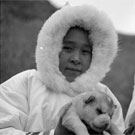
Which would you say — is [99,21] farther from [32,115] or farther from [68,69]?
[32,115]

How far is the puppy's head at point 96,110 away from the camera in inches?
88.0

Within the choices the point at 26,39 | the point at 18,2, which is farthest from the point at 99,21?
the point at 18,2

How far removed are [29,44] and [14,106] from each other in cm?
832

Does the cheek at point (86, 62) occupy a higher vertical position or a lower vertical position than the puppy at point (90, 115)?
higher

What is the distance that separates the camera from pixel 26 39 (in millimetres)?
11508

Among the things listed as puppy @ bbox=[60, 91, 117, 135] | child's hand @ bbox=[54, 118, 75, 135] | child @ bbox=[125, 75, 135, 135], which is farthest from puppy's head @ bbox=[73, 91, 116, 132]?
child @ bbox=[125, 75, 135, 135]

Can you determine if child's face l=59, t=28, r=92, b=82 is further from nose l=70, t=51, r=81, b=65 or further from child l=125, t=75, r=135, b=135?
child l=125, t=75, r=135, b=135

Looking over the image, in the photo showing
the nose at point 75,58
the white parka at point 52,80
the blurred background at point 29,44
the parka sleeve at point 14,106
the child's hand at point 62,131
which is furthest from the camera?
the blurred background at point 29,44

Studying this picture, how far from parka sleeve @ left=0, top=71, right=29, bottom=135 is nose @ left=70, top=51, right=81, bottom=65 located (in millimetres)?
320

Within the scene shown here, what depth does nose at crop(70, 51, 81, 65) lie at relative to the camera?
287 cm

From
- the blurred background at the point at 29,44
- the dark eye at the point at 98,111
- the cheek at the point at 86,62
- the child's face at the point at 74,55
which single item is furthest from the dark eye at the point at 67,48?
the blurred background at the point at 29,44

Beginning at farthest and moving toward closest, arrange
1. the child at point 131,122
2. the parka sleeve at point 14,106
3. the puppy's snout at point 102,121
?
the parka sleeve at point 14,106, the child at point 131,122, the puppy's snout at point 102,121

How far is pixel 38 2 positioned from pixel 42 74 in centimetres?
1089

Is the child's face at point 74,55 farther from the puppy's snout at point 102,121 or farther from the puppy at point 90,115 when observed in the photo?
the puppy's snout at point 102,121
